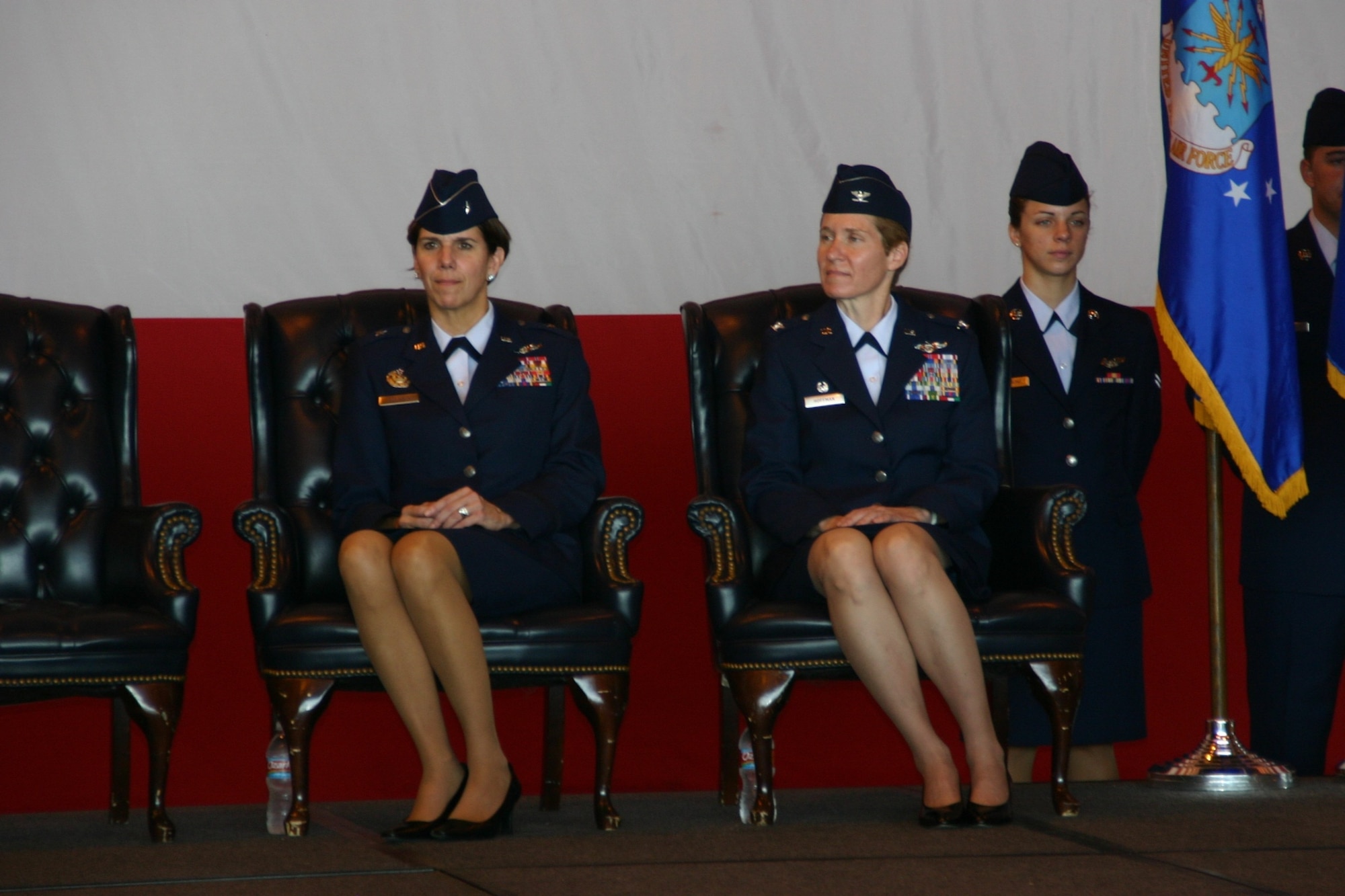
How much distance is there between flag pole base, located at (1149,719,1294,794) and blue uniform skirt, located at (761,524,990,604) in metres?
0.57

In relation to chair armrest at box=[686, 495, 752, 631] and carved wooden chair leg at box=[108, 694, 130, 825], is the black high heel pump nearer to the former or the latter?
chair armrest at box=[686, 495, 752, 631]

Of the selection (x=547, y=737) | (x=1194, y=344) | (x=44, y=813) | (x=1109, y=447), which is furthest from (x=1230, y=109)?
(x=44, y=813)

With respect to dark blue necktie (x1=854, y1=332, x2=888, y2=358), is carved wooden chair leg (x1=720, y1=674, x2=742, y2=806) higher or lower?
lower

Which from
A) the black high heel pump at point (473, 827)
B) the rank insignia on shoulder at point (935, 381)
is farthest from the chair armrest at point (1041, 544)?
the black high heel pump at point (473, 827)

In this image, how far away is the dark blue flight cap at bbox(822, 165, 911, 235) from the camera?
312 cm

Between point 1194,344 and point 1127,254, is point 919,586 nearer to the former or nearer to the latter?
point 1194,344

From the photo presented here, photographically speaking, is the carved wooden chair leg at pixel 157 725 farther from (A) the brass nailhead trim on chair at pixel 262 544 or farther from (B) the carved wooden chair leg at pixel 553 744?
(B) the carved wooden chair leg at pixel 553 744

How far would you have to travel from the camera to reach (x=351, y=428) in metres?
3.10

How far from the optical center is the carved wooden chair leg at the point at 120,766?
3.15 metres

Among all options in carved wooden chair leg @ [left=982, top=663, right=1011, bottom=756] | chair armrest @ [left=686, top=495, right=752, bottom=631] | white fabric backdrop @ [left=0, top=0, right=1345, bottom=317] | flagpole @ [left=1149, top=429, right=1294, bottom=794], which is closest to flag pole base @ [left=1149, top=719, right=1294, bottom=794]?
flagpole @ [left=1149, top=429, right=1294, bottom=794]

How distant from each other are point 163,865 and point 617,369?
191cm

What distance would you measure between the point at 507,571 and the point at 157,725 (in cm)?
66

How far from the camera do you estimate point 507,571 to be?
113 inches

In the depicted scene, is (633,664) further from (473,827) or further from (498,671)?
(473,827)
